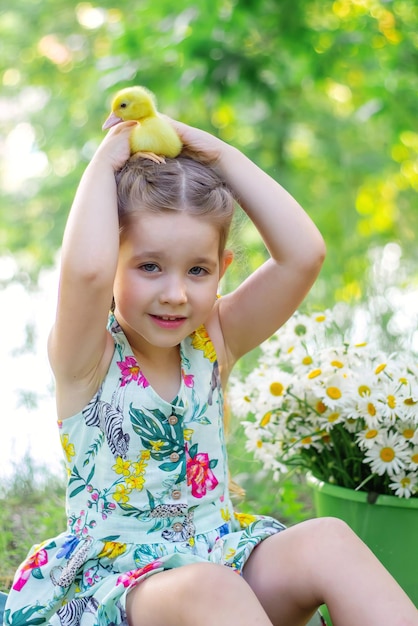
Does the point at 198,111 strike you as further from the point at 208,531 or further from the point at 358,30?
the point at 208,531

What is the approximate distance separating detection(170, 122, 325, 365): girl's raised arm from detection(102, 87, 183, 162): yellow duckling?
6 centimetres

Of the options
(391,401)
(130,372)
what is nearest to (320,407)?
(391,401)

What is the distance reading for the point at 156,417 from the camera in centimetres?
160

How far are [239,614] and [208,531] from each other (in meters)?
0.34

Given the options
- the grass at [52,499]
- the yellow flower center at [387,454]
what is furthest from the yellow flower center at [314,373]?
the grass at [52,499]

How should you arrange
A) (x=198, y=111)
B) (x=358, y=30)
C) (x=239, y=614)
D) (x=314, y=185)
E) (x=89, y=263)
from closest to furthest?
(x=239, y=614)
(x=89, y=263)
(x=358, y=30)
(x=198, y=111)
(x=314, y=185)

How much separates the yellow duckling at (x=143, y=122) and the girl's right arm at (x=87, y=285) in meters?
0.04

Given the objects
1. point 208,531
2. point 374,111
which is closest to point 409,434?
point 208,531

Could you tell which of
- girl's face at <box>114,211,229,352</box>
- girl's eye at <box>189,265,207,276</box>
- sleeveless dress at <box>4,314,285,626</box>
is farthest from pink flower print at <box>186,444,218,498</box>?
girl's eye at <box>189,265,207,276</box>

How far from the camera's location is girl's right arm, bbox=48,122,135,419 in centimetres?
145

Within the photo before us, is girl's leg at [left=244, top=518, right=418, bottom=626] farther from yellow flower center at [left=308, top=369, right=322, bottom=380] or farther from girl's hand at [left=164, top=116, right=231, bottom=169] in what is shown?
girl's hand at [left=164, top=116, right=231, bottom=169]

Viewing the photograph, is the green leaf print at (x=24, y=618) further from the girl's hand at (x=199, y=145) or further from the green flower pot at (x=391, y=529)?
the girl's hand at (x=199, y=145)

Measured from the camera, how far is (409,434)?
1829 mm

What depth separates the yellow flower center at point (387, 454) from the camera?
1808 millimetres
